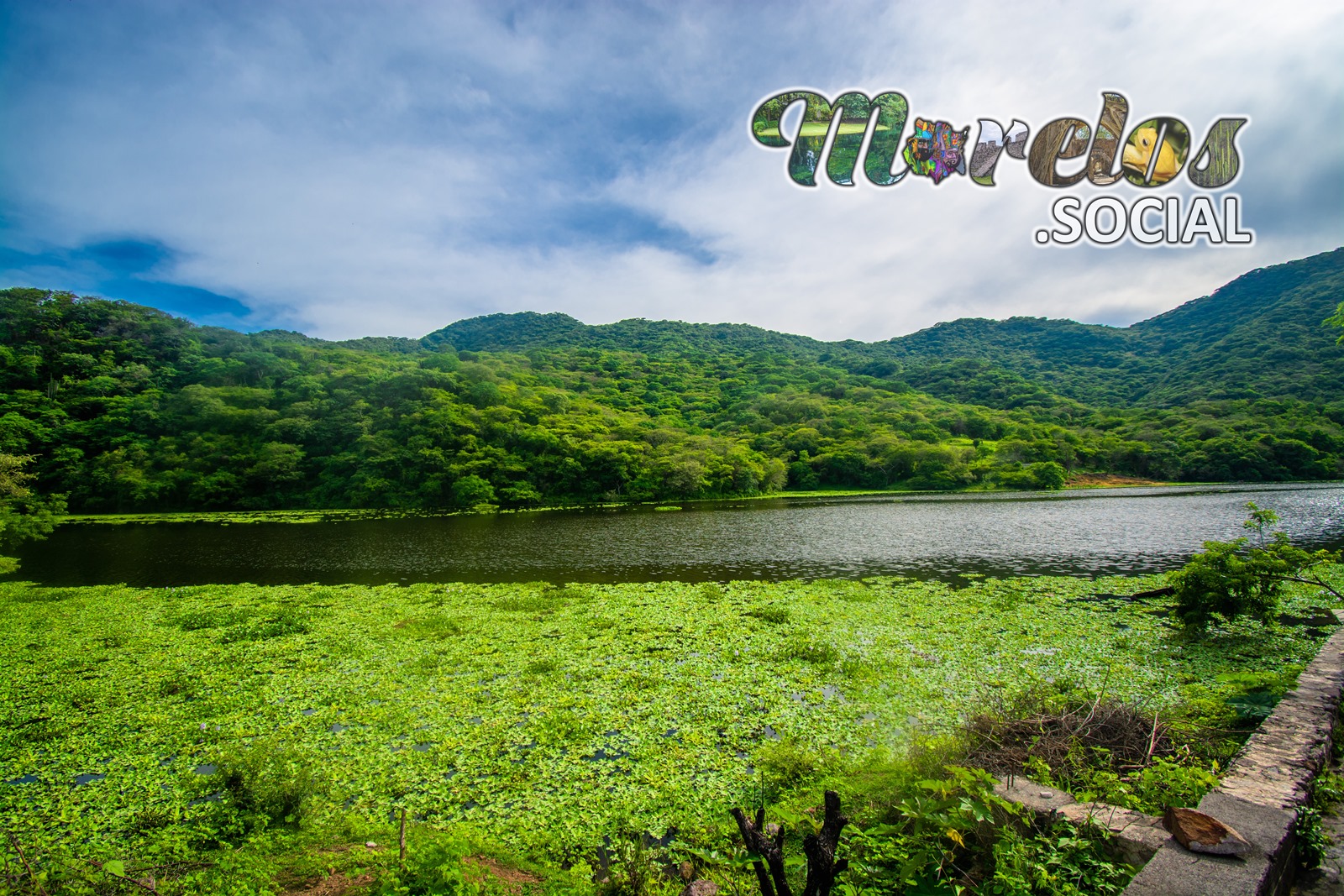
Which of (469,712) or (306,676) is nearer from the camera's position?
(469,712)

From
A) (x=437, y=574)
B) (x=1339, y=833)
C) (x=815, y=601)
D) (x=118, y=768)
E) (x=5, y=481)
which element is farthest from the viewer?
(x=437, y=574)

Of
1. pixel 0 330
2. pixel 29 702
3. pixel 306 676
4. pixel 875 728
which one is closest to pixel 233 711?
pixel 306 676

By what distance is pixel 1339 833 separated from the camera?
160 inches

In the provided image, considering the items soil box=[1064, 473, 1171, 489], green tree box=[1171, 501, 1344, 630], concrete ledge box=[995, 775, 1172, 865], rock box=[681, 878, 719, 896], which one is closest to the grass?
green tree box=[1171, 501, 1344, 630]

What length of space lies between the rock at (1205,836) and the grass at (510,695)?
131 inches

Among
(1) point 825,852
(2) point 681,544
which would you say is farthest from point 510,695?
(2) point 681,544

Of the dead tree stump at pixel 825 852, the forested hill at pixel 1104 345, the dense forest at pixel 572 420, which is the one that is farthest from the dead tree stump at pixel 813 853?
the forested hill at pixel 1104 345

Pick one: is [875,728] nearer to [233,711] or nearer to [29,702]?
[233,711]

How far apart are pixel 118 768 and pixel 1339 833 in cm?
1255

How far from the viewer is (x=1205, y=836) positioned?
3.47 meters

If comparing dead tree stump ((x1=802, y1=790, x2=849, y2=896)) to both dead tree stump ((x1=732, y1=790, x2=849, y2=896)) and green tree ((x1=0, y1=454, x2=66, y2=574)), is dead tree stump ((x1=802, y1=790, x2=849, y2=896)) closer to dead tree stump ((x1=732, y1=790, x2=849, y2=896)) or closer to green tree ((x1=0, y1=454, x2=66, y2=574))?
dead tree stump ((x1=732, y1=790, x2=849, y2=896))

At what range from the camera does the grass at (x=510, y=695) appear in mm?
5742

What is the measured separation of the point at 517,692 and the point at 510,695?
0.16 m

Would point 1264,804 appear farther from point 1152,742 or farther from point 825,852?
point 825,852
